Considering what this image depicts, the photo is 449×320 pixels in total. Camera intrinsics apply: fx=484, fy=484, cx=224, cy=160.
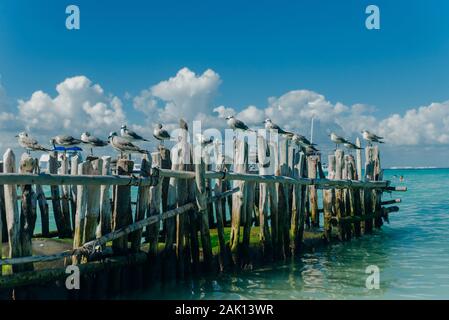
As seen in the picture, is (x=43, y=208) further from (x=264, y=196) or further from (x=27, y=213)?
(x=264, y=196)

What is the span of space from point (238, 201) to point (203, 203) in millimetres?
1891

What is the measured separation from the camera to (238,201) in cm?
1271

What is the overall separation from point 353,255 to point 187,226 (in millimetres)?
6547

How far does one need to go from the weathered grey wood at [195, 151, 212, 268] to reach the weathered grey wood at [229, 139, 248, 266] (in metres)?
1.10

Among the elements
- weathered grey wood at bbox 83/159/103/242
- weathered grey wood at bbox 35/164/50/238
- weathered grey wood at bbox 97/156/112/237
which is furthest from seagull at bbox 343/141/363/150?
weathered grey wood at bbox 83/159/103/242

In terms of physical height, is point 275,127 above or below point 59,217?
above

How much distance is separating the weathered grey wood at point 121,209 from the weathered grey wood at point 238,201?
3.44 meters

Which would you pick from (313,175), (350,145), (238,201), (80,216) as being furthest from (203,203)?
(350,145)

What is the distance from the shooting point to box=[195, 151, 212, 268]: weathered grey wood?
10891mm

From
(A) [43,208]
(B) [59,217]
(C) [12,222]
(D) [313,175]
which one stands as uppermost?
(D) [313,175]

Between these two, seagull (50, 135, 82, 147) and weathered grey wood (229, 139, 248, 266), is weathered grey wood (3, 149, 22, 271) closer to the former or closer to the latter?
weathered grey wood (229, 139, 248, 266)
